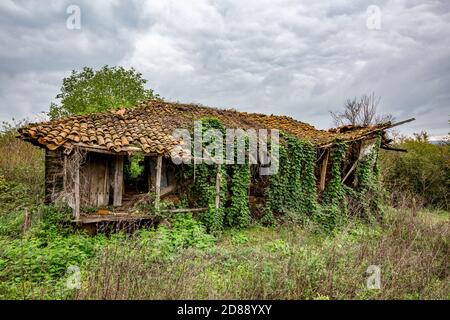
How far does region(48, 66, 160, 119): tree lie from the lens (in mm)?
19609

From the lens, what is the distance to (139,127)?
11547 millimetres

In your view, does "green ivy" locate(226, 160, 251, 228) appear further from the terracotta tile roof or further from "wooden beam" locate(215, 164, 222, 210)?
the terracotta tile roof

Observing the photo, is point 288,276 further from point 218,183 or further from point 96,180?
point 96,180

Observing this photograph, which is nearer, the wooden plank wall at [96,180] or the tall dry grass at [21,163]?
the wooden plank wall at [96,180]

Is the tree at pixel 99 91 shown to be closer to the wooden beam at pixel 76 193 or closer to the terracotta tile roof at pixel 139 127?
the terracotta tile roof at pixel 139 127

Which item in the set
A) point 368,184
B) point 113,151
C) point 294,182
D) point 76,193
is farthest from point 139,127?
point 368,184

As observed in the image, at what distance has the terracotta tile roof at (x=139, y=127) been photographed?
30.8 ft

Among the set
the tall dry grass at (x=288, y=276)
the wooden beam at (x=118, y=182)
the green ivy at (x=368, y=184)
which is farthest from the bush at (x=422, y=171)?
the wooden beam at (x=118, y=182)

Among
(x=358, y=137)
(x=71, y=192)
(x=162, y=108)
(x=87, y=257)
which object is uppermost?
(x=162, y=108)

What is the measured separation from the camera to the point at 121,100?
2014 centimetres

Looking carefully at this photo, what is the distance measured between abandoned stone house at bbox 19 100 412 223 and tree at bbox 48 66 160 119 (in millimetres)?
7446
